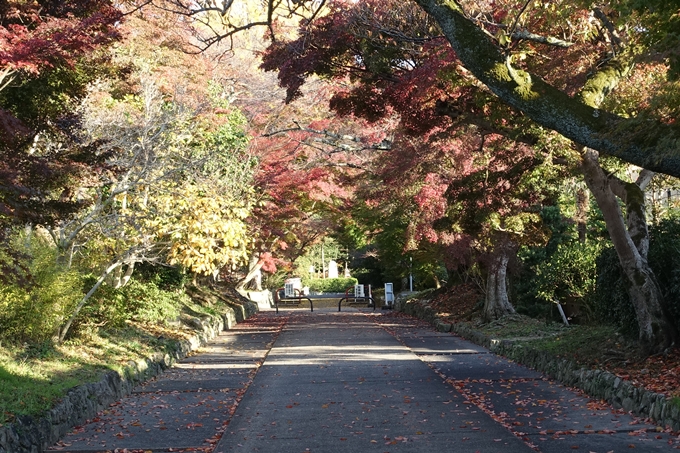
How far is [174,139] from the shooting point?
15375mm

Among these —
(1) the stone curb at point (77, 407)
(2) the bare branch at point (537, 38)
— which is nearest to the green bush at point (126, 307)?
(1) the stone curb at point (77, 407)

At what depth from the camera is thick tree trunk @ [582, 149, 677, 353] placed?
11.1 metres

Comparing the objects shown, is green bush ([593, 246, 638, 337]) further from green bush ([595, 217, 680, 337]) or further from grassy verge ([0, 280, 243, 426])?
grassy verge ([0, 280, 243, 426])

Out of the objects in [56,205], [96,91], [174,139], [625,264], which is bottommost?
[625,264]

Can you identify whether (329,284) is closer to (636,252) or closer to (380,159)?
(380,159)

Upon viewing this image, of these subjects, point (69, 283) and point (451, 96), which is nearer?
point (69, 283)

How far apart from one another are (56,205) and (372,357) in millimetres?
8004

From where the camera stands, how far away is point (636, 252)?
11.6m

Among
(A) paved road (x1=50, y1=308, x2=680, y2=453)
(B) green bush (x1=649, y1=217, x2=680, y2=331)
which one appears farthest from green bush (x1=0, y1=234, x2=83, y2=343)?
(B) green bush (x1=649, y1=217, x2=680, y2=331)

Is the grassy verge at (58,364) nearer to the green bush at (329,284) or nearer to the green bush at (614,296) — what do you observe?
the green bush at (614,296)

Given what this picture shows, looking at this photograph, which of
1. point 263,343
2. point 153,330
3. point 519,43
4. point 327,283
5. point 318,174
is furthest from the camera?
point 327,283

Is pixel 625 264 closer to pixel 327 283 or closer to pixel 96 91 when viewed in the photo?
pixel 96 91

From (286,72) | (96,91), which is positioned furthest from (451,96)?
(96,91)

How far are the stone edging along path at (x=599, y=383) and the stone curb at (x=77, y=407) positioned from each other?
6.34 m
